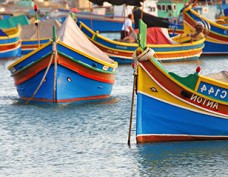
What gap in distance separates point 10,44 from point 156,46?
33.7 ft

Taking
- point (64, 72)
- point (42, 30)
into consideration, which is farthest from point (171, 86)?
point (42, 30)

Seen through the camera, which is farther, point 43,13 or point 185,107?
point 43,13

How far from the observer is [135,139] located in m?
21.1

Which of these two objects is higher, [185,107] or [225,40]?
[185,107]

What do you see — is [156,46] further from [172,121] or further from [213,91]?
[213,91]

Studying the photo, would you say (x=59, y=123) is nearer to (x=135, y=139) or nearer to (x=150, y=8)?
(x=135, y=139)

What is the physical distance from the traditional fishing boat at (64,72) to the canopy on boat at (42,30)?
63.6ft

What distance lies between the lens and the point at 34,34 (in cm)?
4988

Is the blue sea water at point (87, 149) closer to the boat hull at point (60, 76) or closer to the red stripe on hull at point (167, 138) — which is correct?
the red stripe on hull at point (167, 138)

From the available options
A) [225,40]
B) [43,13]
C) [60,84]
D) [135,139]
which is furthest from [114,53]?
[43,13]

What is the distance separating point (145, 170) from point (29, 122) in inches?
257

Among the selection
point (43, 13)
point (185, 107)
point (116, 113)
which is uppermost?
point (185, 107)

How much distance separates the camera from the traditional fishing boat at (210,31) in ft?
143

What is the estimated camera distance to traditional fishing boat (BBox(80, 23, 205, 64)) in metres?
39.1
